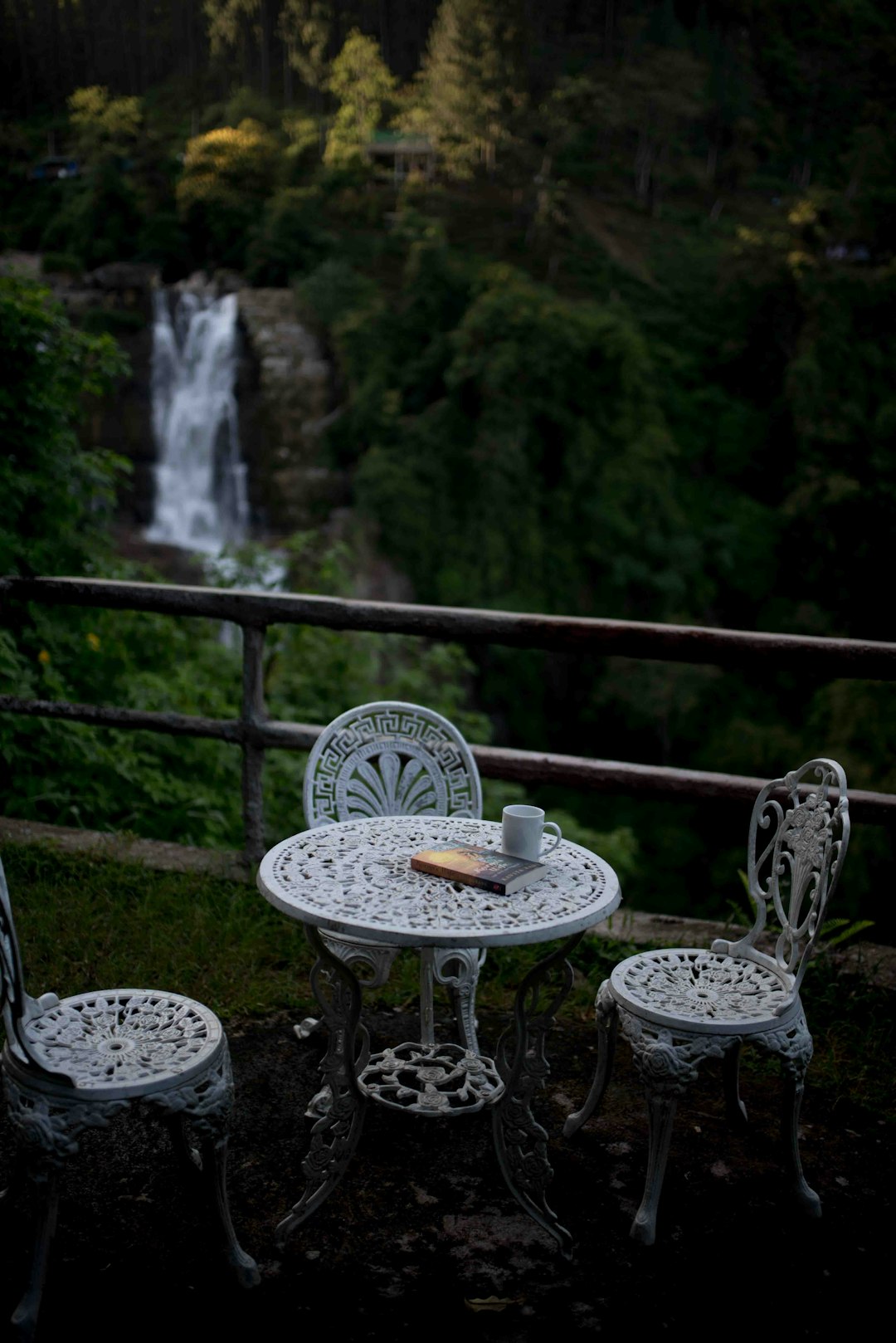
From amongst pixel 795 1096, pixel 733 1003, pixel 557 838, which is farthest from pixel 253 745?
pixel 795 1096

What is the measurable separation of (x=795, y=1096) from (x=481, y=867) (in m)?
0.72

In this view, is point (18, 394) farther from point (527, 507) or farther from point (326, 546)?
point (527, 507)

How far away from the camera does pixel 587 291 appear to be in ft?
67.8

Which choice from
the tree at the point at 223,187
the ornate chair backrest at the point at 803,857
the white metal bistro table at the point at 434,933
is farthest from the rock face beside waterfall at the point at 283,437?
the white metal bistro table at the point at 434,933

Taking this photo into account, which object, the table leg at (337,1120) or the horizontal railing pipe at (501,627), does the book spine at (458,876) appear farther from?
the horizontal railing pipe at (501,627)

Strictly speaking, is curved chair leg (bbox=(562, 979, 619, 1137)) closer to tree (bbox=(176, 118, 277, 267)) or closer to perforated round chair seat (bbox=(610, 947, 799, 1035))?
perforated round chair seat (bbox=(610, 947, 799, 1035))

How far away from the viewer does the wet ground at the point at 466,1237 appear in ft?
5.52

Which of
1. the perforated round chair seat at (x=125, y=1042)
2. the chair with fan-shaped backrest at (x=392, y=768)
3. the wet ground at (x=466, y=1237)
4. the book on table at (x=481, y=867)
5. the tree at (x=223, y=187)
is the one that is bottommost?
the wet ground at (x=466, y=1237)

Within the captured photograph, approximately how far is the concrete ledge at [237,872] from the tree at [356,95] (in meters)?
20.5

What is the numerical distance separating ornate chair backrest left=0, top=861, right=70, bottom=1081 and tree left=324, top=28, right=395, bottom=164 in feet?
72.3

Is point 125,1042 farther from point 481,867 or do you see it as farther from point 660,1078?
point 660,1078

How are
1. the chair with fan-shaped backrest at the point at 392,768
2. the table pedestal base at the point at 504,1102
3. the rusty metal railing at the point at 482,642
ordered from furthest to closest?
the rusty metal railing at the point at 482,642
the chair with fan-shaped backrest at the point at 392,768
the table pedestal base at the point at 504,1102

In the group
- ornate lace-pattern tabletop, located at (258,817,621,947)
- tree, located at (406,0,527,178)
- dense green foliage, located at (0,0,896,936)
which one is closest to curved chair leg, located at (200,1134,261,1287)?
ornate lace-pattern tabletop, located at (258,817,621,947)

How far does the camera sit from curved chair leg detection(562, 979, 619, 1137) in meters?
2.07
